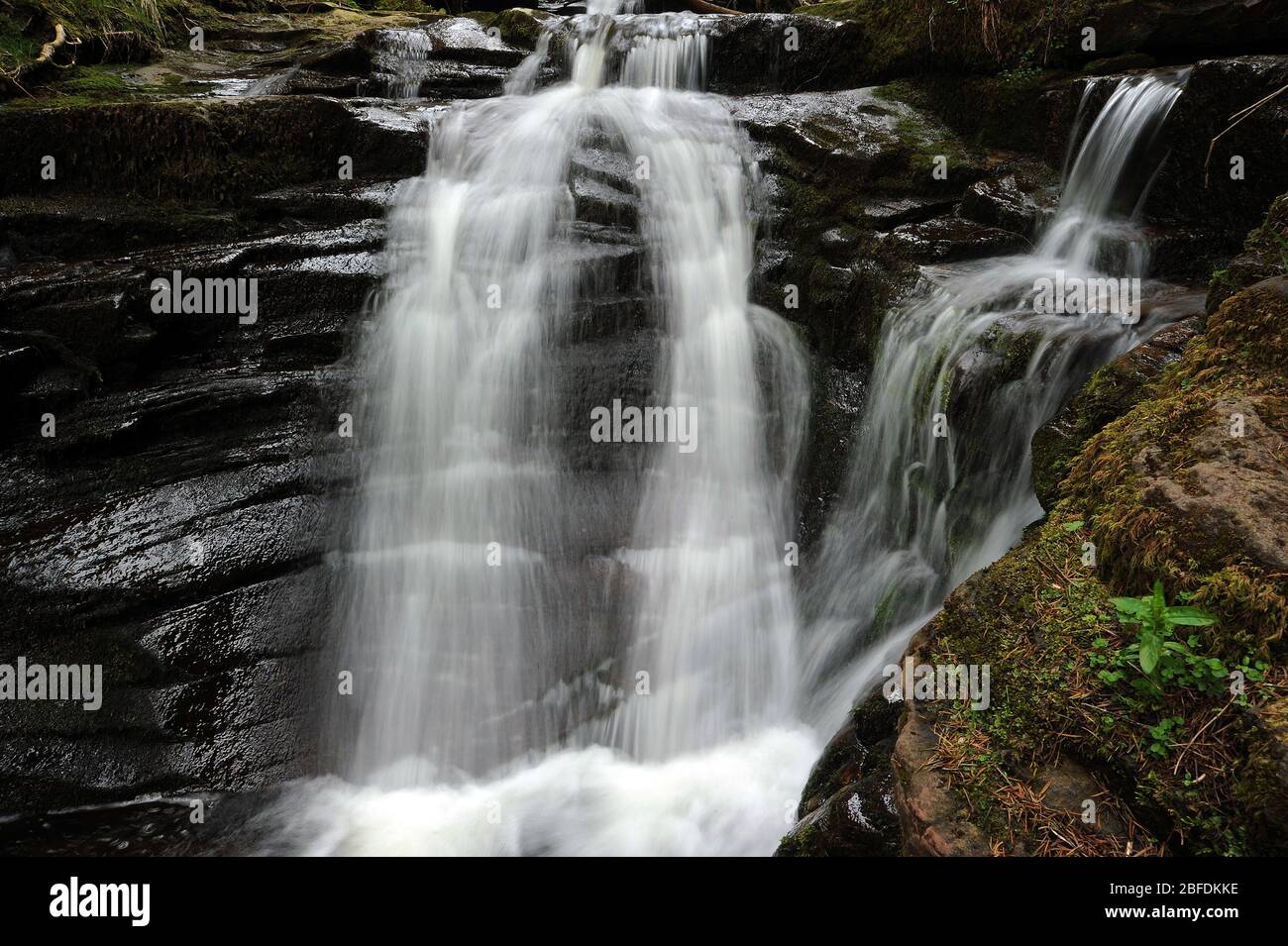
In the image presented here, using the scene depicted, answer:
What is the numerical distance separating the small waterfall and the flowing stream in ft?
0.07

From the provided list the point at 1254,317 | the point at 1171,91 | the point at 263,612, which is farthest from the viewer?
the point at 1171,91

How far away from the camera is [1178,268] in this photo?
570 cm

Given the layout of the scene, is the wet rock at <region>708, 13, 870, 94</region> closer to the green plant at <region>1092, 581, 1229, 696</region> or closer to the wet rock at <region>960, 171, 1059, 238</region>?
the wet rock at <region>960, 171, 1059, 238</region>

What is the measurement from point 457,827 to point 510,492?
242 cm

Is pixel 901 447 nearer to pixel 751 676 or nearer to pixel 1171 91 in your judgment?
pixel 751 676

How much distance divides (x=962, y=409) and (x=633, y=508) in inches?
98.6

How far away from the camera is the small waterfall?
4820 millimetres

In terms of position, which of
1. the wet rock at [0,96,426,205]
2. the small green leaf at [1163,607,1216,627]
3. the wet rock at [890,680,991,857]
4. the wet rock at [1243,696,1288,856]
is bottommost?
the wet rock at [890,680,991,857]

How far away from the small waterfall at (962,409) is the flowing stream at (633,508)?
22 mm

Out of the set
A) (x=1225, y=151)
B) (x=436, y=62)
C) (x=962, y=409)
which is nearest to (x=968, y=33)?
(x=1225, y=151)

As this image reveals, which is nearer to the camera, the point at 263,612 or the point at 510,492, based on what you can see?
the point at 263,612

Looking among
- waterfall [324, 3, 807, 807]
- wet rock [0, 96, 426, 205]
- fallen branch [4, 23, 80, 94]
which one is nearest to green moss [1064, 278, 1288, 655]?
waterfall [324, 3, 807, 807]

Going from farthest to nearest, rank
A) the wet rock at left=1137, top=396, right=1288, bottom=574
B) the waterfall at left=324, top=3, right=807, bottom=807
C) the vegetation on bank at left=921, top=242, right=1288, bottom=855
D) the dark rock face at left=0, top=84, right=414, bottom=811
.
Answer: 1. the waterfall at left=324, top=3, right=807, bottom=807
2. the dark rock face at left=0, top=84, right=414, bottom=811
3. the wet rock at left=1137, top=396, right=1288, bottom=574
4. the vegetation on bank at left=921, top=242, right=1288, bottom=855

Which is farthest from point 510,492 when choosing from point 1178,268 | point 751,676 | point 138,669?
point 1178,268
